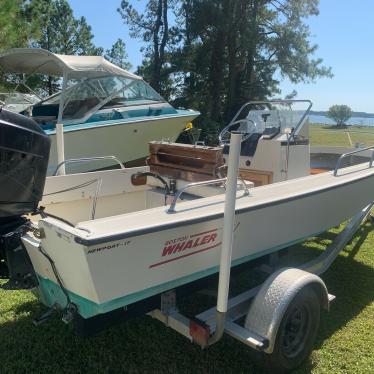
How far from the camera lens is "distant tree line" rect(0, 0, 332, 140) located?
15.4 meters

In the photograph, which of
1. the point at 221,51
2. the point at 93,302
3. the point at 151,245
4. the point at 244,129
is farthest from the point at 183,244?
the point at 221,51

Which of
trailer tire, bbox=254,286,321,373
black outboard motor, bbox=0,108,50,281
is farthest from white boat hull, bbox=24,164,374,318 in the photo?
trailer tire, bbox=254,286,321,373

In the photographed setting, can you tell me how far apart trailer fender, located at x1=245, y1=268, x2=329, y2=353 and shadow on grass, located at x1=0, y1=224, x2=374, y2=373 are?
0.40m

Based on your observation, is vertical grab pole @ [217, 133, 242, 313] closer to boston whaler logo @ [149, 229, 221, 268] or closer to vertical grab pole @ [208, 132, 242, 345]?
vertical grab pole @ [208, 132, 242, 345]

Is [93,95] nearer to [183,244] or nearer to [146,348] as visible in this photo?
[146,348]

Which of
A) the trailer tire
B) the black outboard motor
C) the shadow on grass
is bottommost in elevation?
the shadow on grass

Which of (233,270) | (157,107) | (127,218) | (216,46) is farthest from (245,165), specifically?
(216,46)

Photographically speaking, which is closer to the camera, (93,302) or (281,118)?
(93,302)

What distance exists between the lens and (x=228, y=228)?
2.10 metres

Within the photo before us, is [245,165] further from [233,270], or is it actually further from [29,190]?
[29,190]

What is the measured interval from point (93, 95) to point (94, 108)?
0.88ft

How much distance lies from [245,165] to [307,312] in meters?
1.91

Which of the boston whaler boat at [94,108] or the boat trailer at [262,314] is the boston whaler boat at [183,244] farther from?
the boston whaler boat at [94,108]

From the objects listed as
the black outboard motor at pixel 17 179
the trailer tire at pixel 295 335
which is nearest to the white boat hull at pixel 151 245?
the black outboard motor at pixel 17 179
